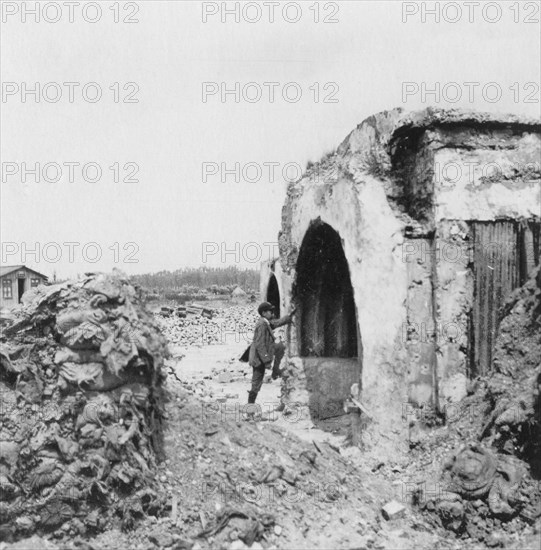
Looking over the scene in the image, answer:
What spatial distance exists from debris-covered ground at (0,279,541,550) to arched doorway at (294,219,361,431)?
8.48 ft

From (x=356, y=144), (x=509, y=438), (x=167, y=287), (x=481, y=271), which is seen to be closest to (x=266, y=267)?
(x=356, y=144)

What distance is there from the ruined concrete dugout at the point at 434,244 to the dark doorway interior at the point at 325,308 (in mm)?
2275

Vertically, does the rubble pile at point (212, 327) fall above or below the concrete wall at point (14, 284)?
below

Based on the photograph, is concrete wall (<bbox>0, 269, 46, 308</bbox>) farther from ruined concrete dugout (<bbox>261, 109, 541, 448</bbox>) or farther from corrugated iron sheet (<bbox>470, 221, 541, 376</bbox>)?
corrugated iron sheet (<bbox>470, 221, 541, 376</bbox>)

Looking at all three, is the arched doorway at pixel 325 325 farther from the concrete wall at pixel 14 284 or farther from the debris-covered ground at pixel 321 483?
the concrete wall at pixel 14 284

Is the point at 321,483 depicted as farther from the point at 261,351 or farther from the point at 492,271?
the point at 261,351

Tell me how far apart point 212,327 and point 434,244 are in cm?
1690

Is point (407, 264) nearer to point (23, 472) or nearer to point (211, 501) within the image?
point (211, 501)

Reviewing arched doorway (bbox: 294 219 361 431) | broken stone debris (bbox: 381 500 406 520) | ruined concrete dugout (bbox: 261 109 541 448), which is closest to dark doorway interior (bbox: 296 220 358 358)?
arched doorway (bbox: 294 219 361 431)

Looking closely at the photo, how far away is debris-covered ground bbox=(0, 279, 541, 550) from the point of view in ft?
15.0

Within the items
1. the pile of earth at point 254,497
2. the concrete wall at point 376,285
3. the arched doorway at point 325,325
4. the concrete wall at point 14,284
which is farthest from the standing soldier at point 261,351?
the concrete wall at point 14,284

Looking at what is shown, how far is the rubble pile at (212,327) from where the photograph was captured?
65.1 feet

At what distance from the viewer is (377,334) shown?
264 inches

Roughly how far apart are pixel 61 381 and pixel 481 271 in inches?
160
